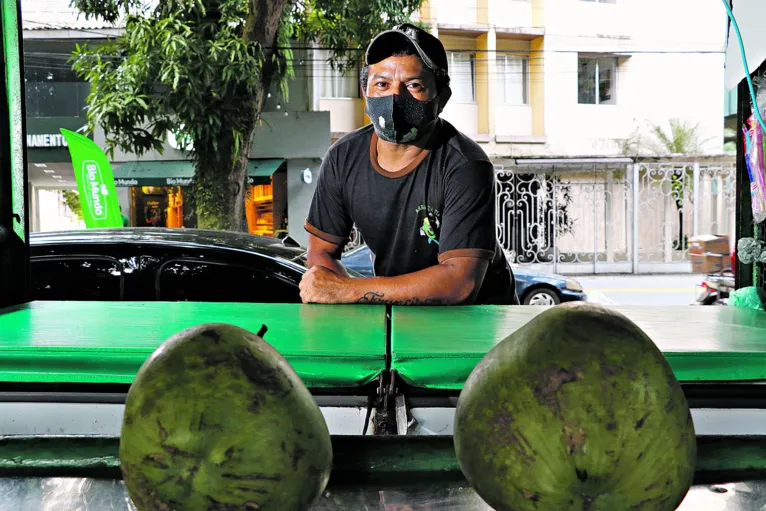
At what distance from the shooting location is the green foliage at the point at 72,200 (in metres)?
21.9

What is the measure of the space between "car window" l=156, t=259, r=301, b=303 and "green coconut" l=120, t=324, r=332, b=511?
3581 mm

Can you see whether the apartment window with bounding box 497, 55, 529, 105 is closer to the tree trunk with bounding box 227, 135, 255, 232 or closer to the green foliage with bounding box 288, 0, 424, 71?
the green foliage with bounding box 288, 0, 424, 71

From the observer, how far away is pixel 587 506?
713mm

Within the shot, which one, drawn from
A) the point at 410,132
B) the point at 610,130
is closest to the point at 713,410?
the point at 410,132

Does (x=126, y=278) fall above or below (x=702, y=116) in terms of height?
below

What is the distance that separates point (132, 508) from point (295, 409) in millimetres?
330

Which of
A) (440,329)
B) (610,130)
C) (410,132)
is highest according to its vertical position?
(610,130)

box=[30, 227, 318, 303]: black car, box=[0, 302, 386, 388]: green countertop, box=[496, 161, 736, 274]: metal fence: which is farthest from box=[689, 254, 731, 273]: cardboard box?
box=[0, 302, 386, 388]: green countertop

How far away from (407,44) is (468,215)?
0.59 metres

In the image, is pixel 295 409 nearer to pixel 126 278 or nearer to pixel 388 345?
pixel 388 345

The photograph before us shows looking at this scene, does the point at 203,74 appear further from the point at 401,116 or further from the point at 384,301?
the point at 384,301

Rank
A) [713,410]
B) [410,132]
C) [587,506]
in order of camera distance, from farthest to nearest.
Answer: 1. [410,132]
2. [713,410]
3. [587,506]

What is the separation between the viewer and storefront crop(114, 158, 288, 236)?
45.2ft

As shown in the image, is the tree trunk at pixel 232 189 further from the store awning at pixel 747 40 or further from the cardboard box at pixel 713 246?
the store awning at pixel 747 40
